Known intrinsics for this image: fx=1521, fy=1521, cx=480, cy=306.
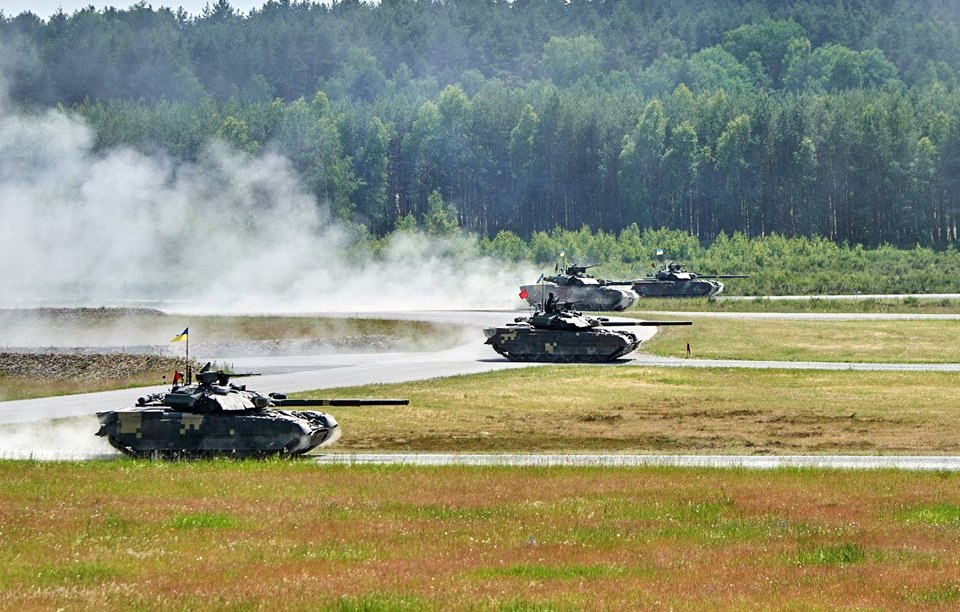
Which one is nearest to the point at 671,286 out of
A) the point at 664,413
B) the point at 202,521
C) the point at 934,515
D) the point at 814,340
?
the point at 814,340

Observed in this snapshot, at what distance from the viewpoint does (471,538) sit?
2672 centimetres

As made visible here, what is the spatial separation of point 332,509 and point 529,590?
903 centimetres

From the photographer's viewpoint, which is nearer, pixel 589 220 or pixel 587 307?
pixel 587 307

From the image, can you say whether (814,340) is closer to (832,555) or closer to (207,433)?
(207,433)

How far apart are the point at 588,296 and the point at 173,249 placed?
50002 millimetres

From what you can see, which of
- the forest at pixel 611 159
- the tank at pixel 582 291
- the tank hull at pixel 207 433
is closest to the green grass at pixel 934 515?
the tank hull at pixel 207 433

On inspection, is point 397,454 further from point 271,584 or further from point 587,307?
point 587,307

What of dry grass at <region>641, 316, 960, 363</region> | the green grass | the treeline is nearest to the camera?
the green grass

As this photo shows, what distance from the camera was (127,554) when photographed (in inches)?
979

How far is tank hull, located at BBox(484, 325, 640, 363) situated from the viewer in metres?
70.8

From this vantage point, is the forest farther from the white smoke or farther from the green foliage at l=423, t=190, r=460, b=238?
the white smoke

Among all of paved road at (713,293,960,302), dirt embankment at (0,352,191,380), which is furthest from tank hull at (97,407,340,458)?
paved road at (713,293,960,302)

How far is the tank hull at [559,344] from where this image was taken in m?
70.8

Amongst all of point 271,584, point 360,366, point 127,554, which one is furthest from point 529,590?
point 360,366
